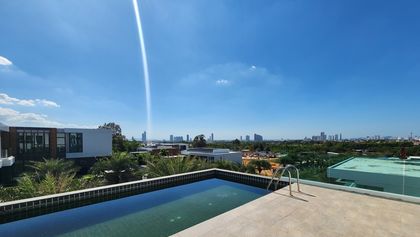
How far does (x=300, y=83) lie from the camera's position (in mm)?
13508

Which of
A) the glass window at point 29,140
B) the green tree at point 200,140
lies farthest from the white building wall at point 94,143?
the green tree at point 200,140

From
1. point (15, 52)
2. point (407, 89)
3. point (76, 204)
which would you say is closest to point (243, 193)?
point (76, 204)

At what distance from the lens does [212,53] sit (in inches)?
440

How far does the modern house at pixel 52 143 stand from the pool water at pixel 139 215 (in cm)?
1306

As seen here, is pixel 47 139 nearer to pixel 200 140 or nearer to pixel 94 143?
pixel 94 143

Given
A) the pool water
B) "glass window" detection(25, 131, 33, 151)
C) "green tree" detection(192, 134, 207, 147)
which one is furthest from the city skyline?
"green tree" detection(192, 134, 207, 147)

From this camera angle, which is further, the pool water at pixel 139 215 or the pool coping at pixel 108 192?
the pool coping at pixel 108 192

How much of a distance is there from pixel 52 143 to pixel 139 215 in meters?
19.2

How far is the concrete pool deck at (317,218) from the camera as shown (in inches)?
109

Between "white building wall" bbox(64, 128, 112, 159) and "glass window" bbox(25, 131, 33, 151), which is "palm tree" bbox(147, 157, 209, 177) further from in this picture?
"white building wall" bbox(64, 128, 112, 159)

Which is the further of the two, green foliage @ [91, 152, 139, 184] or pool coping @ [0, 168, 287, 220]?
green foliage @ [91, 152, 139, 184]

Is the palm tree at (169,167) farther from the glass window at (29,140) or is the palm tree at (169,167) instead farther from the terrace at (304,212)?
the glass window at (29,140)

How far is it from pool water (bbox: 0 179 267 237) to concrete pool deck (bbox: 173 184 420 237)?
3.43ft

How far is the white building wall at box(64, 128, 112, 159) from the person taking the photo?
805 inches
